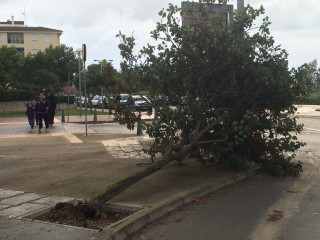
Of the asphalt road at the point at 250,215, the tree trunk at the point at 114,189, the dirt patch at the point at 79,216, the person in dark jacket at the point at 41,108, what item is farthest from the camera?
the person in dark jacket at the point at 41,108

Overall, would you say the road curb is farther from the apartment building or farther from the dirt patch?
the apartment building

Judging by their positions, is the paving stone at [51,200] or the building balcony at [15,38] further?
the building balcony at [15,38]

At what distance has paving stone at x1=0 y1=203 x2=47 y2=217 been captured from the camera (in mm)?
5328

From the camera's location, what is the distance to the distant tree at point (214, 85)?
716cm

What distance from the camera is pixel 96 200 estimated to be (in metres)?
5.22

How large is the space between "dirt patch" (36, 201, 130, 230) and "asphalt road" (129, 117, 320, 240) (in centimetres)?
52

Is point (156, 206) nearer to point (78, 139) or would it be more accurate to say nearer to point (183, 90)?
point (183, 90)

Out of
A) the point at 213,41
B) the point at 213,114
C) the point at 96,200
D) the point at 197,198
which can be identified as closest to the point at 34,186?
the point at 96,200

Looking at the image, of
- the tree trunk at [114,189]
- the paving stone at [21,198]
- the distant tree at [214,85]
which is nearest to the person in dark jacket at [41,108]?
the distant tree at [214,85]

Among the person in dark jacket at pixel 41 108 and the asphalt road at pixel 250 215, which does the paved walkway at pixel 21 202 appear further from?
the person in dark jacket at pixel 41 108

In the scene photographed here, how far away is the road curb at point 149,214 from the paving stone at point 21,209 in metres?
1.45

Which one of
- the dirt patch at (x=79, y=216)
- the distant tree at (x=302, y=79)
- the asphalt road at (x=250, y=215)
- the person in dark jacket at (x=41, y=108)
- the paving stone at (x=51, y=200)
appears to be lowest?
the asphalt road at (x=250, y=215)

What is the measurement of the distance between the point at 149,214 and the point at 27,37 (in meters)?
89.3

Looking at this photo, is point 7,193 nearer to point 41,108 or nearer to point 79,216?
point 79,216
